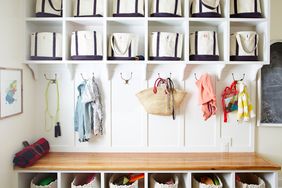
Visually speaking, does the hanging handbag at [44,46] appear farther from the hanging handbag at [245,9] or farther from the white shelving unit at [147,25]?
the hanging handbag at [245,9]

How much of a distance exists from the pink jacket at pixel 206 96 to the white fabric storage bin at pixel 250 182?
0.70 m

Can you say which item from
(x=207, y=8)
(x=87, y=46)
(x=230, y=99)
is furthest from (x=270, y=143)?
(x=87, y=46)

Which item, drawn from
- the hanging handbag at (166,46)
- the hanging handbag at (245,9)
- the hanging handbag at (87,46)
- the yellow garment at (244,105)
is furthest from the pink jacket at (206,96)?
the hanging handbag at (87,46)

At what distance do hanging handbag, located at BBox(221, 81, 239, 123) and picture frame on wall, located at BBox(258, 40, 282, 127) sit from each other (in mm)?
270

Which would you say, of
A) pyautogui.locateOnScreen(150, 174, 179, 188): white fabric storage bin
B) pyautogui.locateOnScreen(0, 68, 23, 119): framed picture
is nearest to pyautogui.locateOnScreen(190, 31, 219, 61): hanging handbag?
pyautogui.locateOnScreen(150, 174, 179, 188): white fabric storage bin

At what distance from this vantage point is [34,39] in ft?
8.71

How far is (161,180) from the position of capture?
109 inches

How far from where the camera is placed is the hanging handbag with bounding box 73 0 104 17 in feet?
8.70

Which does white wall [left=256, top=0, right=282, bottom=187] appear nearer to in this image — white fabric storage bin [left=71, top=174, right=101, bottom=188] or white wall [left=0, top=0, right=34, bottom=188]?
white fabric storage bin [left=71, top=174, right=101, bottom=188]

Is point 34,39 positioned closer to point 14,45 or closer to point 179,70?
point 14,45

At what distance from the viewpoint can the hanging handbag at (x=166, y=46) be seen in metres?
2.60

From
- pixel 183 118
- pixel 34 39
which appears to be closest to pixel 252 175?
pixel 183 118

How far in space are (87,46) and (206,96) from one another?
129cm

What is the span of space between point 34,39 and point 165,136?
5.46 ft
